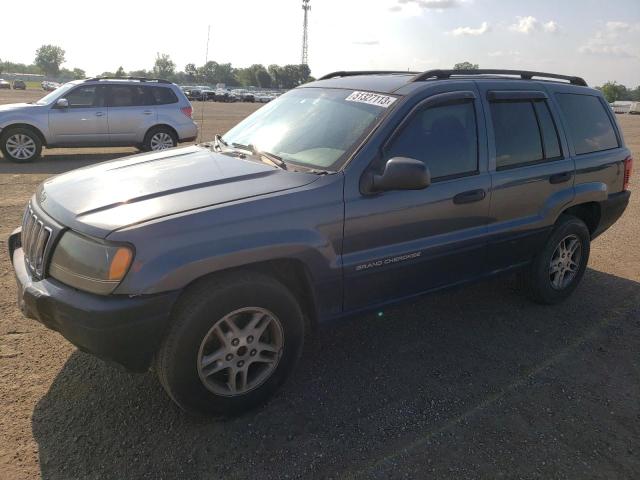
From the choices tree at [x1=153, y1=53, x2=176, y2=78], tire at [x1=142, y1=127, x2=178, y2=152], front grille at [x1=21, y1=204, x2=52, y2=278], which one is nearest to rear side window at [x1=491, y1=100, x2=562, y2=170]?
front grille at [x1=21, y1=204, x2=52, y2=278]

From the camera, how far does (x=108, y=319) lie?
90.8 inches

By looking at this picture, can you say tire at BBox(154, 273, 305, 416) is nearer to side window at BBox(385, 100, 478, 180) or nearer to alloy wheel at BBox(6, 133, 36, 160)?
side window at BBox(385, 100, 478, 180)

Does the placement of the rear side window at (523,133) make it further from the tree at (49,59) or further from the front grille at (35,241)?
the tree at (49,59)

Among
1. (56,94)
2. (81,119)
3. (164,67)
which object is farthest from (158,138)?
(164,67)

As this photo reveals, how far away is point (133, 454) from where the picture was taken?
8.18 ft

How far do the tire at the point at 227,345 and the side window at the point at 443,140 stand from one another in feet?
3.83

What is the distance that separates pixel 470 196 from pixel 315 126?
45.0 inches

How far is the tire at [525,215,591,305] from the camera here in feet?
13.8

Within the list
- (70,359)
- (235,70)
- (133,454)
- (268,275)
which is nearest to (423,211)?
(268,275)

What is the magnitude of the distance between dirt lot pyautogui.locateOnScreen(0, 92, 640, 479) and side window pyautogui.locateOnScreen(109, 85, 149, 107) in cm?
808

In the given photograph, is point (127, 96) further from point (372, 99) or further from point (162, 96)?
point (372, 99)

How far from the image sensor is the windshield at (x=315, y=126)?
124 inches

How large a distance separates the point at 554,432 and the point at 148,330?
86.8 inches

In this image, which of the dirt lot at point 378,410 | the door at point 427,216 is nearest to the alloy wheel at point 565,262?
the dirt lot at point 378,410
